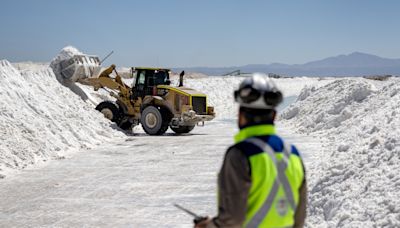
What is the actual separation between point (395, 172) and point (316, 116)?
1442cm

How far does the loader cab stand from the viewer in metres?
20.8

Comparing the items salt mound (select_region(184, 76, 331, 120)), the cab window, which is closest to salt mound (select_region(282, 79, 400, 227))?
the cab window

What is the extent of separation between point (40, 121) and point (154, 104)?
534cm

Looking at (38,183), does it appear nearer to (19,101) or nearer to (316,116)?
(19,101)

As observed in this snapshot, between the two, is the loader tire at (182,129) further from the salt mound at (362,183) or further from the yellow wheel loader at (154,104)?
the salt mound at (362,183)

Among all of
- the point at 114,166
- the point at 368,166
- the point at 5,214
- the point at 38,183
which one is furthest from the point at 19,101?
the point at 368,166

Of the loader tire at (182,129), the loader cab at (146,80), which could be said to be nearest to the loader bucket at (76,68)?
the loader cab at (146,80)

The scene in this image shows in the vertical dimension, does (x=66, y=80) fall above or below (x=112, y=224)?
above

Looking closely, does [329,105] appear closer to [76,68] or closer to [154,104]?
[154,104]

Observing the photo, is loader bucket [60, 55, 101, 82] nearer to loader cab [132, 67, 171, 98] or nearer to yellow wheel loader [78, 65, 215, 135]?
yellow wheel loader [78, 65, 215, 135]

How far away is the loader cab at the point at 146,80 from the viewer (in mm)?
20781

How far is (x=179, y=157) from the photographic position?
47.0ft

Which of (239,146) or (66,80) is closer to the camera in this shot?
(239,146)

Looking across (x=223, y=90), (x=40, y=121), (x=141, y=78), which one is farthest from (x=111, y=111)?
(x=223, y=90)
